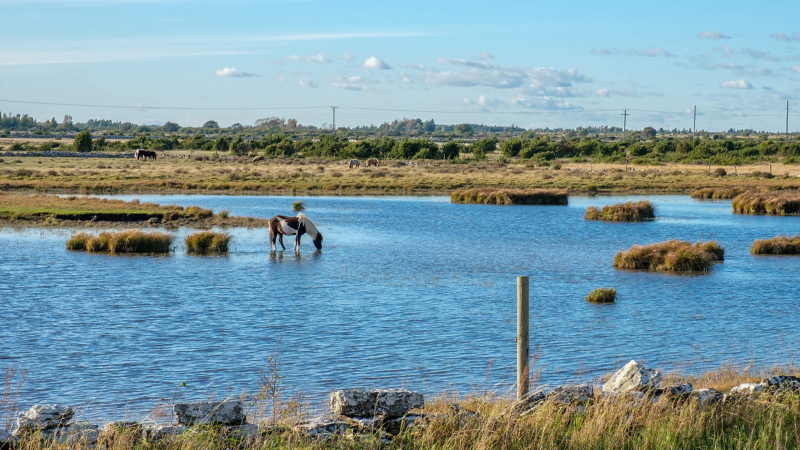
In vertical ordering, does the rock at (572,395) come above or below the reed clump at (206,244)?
above

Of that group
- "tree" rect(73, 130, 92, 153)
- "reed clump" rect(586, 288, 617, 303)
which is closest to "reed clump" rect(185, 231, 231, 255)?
"reed clump" rect(586, 288, 617, 303)

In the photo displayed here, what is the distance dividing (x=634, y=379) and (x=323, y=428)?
345 cm

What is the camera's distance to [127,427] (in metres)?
7.42

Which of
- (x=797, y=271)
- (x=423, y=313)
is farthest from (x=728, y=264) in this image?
(x=423, y=313)

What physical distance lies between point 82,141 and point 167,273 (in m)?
103

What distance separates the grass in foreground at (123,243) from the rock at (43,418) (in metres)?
21.3

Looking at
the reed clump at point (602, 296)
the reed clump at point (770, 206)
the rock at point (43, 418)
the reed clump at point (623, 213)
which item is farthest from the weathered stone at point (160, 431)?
the reed clump at point (770, 206)

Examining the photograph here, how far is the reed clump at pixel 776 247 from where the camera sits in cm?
2981

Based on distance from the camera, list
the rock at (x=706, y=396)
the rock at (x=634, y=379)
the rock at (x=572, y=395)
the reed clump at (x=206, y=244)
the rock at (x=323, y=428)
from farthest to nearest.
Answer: the reed clump at (x=206, y=244) < the rock at (x=634, y=379) < the rock at (x=706, y=396) < the rock at (x=572, y=395) < the rock at (x=323, y=428)

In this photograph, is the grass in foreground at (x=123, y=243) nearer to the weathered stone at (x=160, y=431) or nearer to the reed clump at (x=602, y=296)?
the reed clump at (x=602, y=296)

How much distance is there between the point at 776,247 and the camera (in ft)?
97.9

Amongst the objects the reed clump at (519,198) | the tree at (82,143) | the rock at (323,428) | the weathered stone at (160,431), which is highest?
the tree at (82,143)

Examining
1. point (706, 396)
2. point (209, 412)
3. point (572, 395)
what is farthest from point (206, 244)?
point (706, 396)

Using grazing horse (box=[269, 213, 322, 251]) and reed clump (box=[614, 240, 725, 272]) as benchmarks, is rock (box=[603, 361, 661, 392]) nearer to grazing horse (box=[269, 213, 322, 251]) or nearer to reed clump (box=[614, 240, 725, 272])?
reed clump (box=[614, 240, 725, 272])
